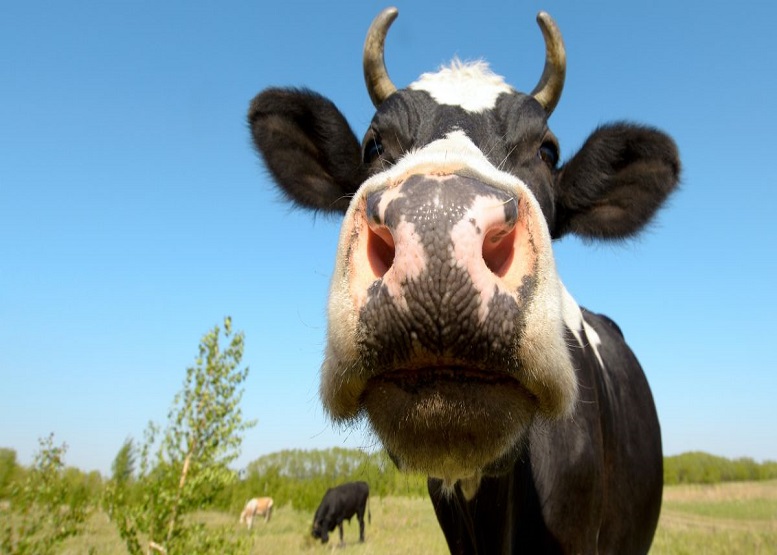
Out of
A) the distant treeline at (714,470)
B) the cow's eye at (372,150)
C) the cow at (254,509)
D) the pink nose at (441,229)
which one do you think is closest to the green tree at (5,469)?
the cow's eye at (372,150)

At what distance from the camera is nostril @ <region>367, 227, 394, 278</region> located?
158cm

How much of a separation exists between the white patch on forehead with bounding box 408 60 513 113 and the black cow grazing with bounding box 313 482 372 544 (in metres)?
16.8

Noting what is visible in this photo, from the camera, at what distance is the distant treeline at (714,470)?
140ft

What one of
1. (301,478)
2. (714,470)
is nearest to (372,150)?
(301,478)

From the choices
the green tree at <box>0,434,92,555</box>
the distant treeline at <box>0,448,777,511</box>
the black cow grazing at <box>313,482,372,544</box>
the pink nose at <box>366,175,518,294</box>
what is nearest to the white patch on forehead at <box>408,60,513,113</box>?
the pink nose at <box>366,175,518,294</box>

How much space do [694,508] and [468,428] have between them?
2473 cm

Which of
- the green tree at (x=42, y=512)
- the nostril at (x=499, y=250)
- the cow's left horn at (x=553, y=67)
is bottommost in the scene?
the green tree at (x=42, y=512)

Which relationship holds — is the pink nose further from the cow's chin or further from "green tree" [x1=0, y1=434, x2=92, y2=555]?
"green tree" [x1=0, y1=434, x2=92, y2=555]

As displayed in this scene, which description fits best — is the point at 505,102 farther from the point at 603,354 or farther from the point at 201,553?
the point at 201,553

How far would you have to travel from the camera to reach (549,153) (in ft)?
11.4

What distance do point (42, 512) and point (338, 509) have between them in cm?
1272

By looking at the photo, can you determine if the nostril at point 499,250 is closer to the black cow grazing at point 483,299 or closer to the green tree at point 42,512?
the black cow grazing at point 483,299

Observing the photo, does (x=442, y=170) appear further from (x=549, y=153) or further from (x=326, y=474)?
(x=326, y=474)

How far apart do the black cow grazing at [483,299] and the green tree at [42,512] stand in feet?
15.7
